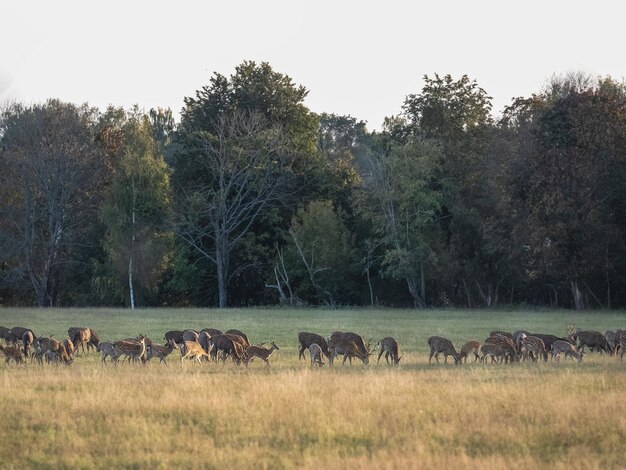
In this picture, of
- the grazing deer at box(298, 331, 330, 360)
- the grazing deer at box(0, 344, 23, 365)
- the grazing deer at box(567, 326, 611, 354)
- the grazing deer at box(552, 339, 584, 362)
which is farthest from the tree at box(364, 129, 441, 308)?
the grazing deer at box(0, 344, 23, 365)

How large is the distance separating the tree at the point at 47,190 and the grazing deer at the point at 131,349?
4515 cm

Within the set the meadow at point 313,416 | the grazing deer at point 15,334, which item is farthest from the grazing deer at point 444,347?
the grazing deer at point 15,334

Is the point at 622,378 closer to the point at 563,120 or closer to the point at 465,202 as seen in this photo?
the point at 563,120

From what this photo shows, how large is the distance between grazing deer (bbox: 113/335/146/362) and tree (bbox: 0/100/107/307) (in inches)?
1778

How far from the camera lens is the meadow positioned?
1233cm

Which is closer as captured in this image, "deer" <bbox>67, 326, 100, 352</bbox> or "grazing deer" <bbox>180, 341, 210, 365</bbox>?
"grazing deer" <bbox>180, 341, 210, 365</bbox>

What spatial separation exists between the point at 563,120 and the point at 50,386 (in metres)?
40.6

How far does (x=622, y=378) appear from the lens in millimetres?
19219

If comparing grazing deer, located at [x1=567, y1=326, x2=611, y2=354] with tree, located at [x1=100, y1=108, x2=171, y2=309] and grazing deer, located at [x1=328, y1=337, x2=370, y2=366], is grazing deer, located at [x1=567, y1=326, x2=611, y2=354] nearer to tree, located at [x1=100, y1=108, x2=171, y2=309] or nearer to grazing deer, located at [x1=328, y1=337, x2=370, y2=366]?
grazing deer, located at [x1=328, y1=337, x2=370, y2=366]

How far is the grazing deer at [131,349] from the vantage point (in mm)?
22562

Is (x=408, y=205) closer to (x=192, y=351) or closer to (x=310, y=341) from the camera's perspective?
(x=310, y=341)

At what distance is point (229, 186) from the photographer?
64.3m

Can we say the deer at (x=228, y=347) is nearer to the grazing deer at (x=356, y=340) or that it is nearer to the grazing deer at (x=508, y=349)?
the grazing deer at (x=356, y=340)

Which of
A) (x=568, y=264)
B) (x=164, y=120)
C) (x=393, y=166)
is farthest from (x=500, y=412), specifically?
(x=164, y=120)
